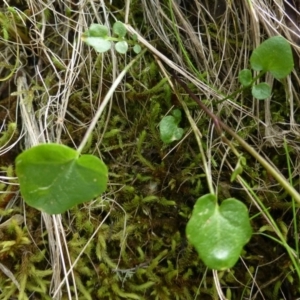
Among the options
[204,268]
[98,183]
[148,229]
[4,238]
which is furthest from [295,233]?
[4,238]

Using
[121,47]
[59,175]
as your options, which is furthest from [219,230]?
[121,47]

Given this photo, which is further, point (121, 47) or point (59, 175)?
point (121, 47)

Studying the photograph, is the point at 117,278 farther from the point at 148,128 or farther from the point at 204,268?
the point at 148,128

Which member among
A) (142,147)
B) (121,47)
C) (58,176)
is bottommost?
(142,147)

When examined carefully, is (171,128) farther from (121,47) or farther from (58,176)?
(58,176)

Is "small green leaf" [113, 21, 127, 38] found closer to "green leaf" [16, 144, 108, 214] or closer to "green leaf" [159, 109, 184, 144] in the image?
"green leaf" [159, 109, 184, 144]

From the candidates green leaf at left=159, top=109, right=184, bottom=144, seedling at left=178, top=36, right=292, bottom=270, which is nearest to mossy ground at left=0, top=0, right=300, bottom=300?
green leaf at left=159, top=109, right=184, bottom=144

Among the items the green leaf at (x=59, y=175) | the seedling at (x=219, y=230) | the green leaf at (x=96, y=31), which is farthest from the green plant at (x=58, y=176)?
the green leaf at (x=96, y=31)
